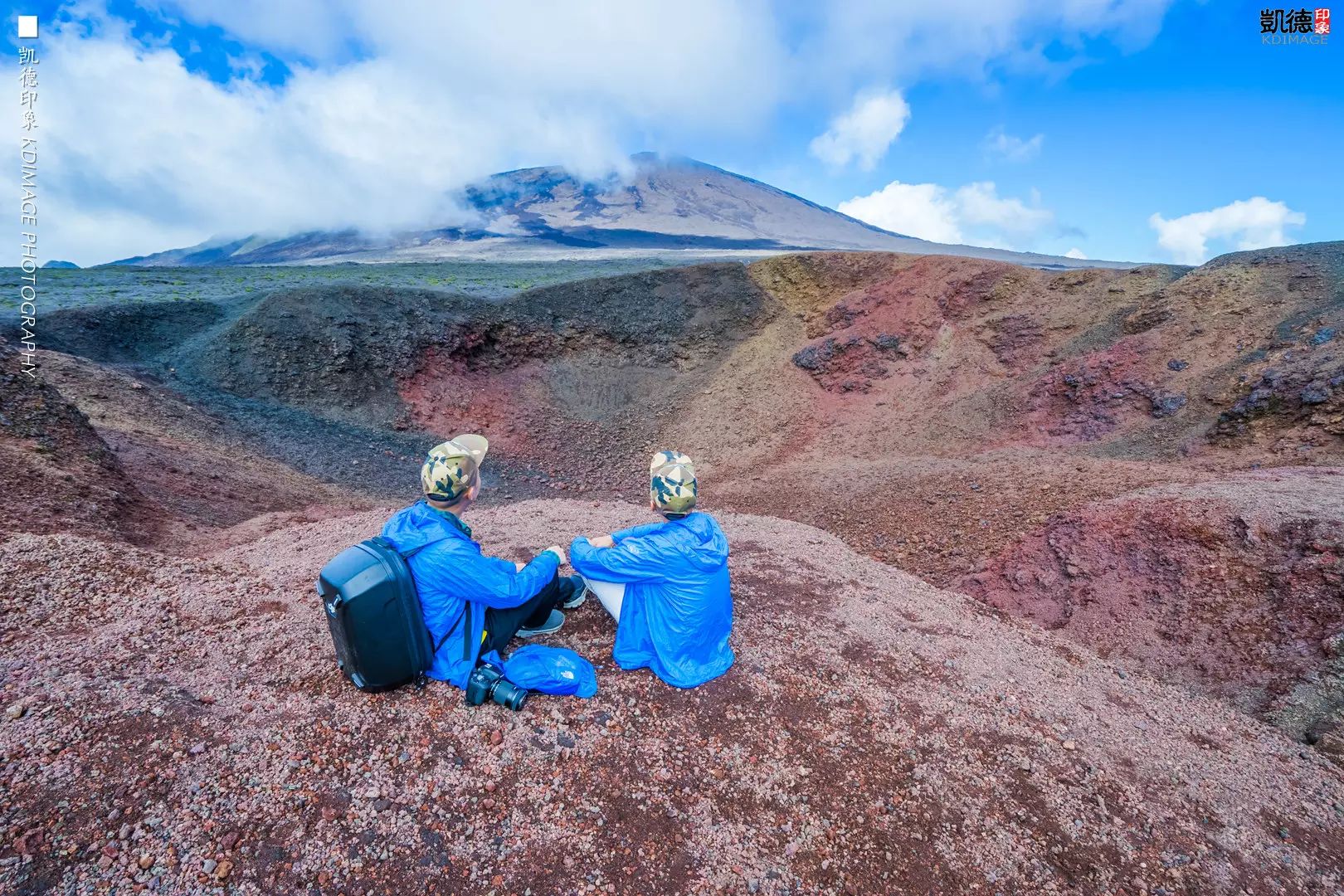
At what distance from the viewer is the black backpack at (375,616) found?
9.08 ft

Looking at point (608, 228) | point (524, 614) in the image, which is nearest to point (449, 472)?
point (524, 614)

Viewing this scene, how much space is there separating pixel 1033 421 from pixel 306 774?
1346 centimetres

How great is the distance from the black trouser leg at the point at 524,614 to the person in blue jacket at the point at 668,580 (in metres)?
0.40

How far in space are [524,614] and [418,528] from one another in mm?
1003

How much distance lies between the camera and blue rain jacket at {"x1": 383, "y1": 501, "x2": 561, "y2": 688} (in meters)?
2.94

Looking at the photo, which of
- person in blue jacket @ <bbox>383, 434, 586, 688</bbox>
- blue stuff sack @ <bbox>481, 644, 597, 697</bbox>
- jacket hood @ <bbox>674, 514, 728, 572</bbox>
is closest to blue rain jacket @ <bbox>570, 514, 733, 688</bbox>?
jacket hood @ <bbox>674, 514, 728, 572</bbox>

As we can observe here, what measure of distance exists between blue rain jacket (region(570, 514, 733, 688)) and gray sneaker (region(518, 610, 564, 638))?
1.74ft

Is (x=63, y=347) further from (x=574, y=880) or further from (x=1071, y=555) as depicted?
(x=1071, y=555)

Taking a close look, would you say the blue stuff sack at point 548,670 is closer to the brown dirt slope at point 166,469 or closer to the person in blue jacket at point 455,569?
the person in blue jacket at point 455,569

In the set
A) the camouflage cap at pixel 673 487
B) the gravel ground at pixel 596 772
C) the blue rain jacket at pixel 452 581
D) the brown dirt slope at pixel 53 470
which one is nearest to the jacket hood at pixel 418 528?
the blue rain jacket at pixel 452 581

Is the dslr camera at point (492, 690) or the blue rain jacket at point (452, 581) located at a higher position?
the blue rain jacket at point (452, 581)

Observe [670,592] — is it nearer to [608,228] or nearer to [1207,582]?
[1207,582]

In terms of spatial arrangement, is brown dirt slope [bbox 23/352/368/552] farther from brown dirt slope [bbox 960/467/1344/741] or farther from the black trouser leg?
brown dirt slope [bbox 960/467/1344/741]

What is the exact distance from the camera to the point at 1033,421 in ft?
39.9
